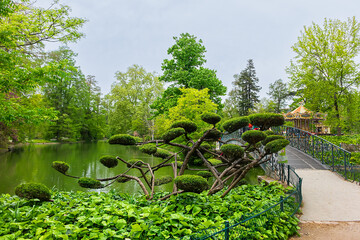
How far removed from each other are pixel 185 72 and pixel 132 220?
1560 cm

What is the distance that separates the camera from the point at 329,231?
3.96 m

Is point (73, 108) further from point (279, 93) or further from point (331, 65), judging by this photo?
point (279, 93)

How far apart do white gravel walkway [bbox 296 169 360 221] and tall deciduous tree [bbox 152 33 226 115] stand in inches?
449

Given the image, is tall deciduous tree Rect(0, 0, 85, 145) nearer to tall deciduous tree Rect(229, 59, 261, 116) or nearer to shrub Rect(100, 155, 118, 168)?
shrub Rect(100, 155, 118, 168)

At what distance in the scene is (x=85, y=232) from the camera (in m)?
2.98

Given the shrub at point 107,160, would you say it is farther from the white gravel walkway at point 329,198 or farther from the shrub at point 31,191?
the white gravel walkway at point 329,198

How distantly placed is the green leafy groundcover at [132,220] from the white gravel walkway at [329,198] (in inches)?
39.6

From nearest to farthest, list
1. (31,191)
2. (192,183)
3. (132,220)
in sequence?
1. (132,220)
2. (192,183)
3. (31,191)

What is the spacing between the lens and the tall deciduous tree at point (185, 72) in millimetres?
17828

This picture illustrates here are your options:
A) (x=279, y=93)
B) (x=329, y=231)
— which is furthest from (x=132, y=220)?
(x=279, y=93)

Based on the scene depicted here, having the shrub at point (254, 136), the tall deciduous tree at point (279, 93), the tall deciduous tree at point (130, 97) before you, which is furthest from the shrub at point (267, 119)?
the tall deciduous tree at point (279, 93)

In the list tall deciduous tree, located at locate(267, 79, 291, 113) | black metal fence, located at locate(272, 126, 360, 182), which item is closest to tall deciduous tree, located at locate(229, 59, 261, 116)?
tall deciduous tree, located at locate(267, 79, 291, 113)

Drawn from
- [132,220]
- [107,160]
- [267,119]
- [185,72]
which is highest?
[185,72]

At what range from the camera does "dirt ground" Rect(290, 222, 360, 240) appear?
3.76 metres
